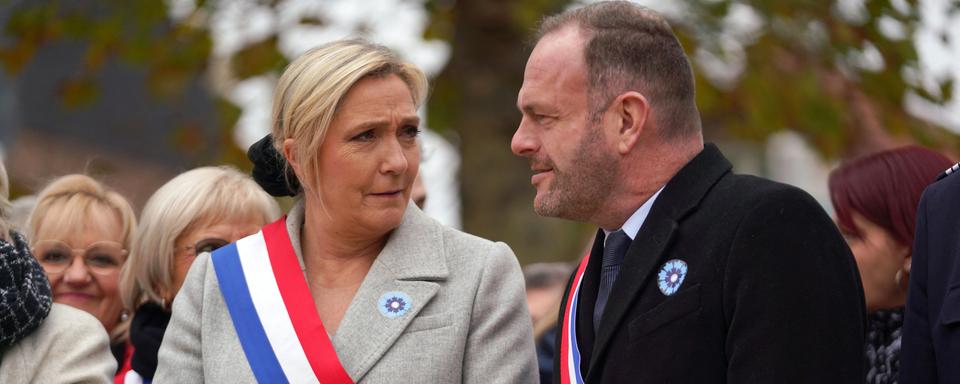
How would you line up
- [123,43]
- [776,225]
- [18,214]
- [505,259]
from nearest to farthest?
[776,225], [505,259], [18,214], [123,43]

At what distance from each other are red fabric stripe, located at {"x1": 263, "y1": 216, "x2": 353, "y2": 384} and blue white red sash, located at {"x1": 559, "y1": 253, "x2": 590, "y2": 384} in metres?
0.60

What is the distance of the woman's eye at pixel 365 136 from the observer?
4.10 metres

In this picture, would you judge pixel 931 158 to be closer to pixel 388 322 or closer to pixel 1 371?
pixel 388 322

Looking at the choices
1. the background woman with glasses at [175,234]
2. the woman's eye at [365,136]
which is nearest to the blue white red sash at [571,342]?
the woman's eye at [365,136]

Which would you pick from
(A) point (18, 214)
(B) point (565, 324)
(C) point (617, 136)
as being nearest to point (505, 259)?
(B) point (565, 324)

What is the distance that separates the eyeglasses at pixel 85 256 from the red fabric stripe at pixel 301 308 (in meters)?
0.94

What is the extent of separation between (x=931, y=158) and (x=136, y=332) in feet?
8.68

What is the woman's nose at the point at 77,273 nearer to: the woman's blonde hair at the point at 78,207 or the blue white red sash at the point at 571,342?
the woman's blonde hair at the point at 78,207

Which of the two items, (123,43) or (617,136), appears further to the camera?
(123,43)

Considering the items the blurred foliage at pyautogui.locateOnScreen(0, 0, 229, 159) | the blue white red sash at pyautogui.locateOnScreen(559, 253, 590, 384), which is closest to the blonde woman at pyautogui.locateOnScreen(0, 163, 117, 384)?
the blue white red sash at pyautogui.locateOnScreen(559, 253, 590, 384)

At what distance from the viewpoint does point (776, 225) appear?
3.40 m

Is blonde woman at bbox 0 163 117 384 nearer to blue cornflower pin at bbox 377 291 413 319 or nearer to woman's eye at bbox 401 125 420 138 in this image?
blue cornflower pin at bbox 377 291 413 319

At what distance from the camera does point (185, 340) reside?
414cm

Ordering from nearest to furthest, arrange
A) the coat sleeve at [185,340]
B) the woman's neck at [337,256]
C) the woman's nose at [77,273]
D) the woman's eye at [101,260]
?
the coat sleeve at [185,340]
the woman's neck at [337,256]
the woman's nose at [77,273]
the woman's eye at [101,260]
